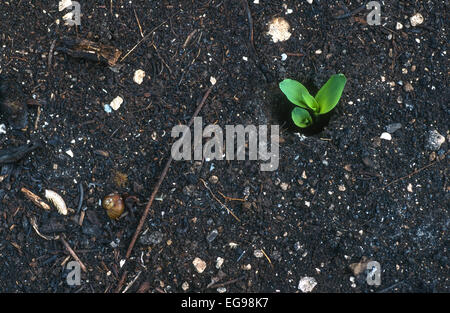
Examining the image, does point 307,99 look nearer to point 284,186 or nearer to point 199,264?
point 284,186

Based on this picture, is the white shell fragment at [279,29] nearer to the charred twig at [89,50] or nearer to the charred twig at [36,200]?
the charred twig at [89,50]

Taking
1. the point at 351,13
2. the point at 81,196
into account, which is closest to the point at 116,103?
the point at 81,196

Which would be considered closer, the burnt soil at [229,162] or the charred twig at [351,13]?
the burnt soil at [229,162]

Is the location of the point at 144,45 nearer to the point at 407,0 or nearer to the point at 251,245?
the point at 251,245

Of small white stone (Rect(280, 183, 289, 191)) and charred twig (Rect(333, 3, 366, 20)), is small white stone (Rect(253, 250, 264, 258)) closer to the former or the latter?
small white stone (Rect(280, 183, 289, 191))

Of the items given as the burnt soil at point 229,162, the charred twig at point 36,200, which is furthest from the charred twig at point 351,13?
the charred twig at point 36,200
